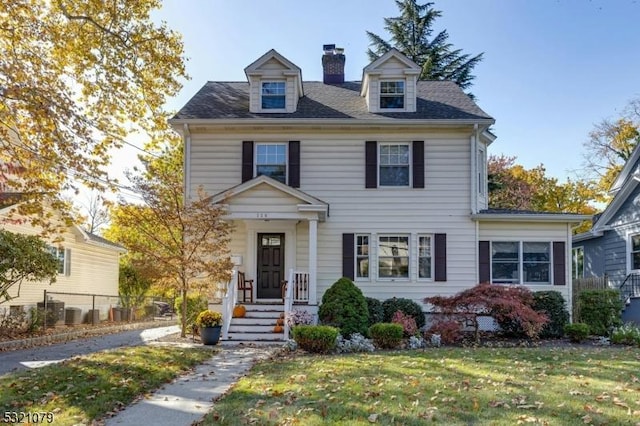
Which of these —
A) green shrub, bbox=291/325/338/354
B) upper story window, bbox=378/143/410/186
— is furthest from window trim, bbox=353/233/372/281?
green shrub, bbox=291/325/338/354

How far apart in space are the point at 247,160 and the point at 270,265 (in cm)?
320

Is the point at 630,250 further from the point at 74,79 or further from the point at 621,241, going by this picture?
the point at 74,79

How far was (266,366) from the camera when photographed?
9.01 m

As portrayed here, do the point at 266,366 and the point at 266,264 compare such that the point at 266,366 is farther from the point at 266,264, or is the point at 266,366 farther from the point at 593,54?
the point at 593,54

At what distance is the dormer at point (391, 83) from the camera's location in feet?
52.2

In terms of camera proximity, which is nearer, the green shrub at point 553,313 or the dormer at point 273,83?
the green shrub at point 553,313

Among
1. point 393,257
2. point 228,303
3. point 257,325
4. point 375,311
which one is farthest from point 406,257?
point 228,303

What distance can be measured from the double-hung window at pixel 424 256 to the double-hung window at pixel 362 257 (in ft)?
5.10

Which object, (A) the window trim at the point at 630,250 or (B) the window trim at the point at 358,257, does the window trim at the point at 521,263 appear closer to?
(B) the window trim at the point at 358,257

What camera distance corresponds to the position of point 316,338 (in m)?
10.7

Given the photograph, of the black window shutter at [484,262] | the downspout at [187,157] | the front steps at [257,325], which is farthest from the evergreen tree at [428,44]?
the front steps at [257,325]

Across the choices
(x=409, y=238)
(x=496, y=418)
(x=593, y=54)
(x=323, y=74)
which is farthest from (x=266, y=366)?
(x=593, y=54)

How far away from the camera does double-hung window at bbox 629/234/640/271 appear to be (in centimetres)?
1755

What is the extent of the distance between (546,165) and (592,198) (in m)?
3.32
